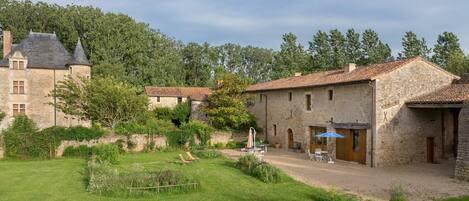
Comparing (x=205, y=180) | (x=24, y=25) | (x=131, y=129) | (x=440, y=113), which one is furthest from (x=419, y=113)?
(x=24, y=25)

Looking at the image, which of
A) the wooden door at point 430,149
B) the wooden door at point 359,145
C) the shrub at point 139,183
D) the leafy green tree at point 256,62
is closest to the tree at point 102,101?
the shrub at point 139,183

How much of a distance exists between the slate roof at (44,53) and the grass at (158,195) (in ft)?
53.5

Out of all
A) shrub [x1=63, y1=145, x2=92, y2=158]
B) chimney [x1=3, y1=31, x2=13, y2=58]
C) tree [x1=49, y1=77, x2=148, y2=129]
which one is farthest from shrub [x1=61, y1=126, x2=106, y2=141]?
chimney [x1=3, y1=31, x2=13, y2=58]

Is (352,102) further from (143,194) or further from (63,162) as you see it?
(63,162)

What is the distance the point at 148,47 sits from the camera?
56.0 m

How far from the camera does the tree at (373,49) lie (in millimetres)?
59562

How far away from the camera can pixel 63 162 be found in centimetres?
2341

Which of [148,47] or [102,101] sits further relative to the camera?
[148,47]

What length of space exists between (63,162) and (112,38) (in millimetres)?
30010

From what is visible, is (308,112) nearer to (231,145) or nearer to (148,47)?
(231,145)

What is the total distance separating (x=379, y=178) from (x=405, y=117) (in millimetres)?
6258

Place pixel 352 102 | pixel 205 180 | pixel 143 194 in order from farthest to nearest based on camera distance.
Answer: pixel 352 102, pixel 205 180, pixel 143 194

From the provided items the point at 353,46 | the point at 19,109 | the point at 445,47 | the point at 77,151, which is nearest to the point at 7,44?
the point at 19,109

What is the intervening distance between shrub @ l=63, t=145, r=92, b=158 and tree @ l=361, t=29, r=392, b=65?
148ft
